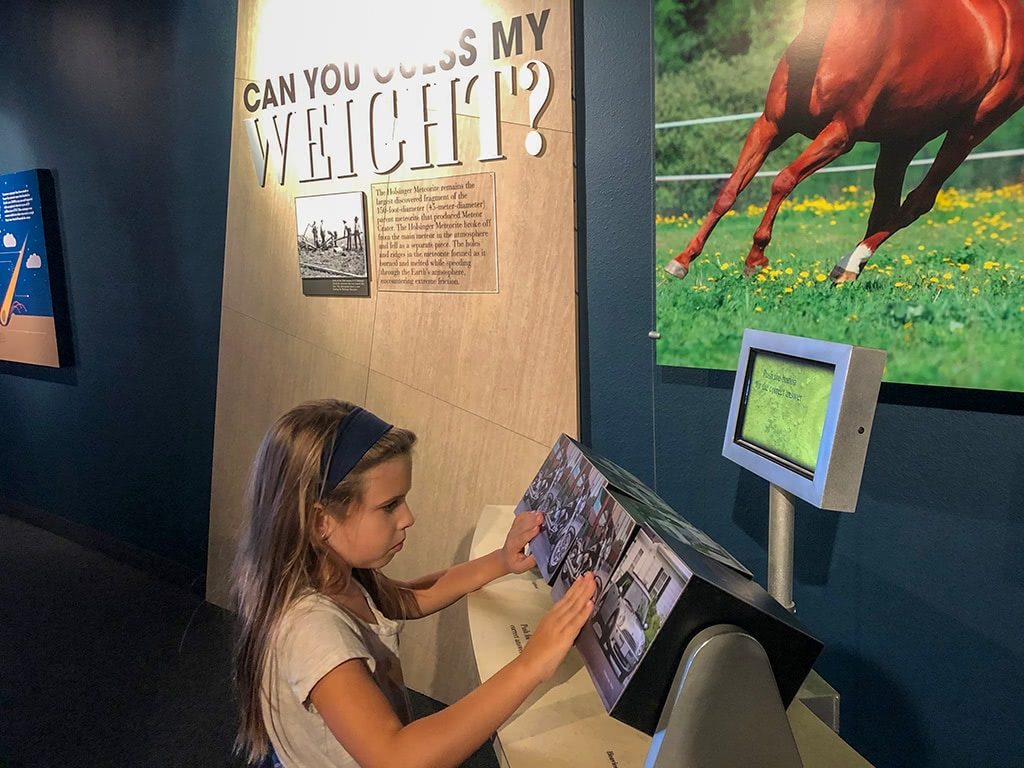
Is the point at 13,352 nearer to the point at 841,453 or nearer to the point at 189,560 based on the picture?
the point at 189,560

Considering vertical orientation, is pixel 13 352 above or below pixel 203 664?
above

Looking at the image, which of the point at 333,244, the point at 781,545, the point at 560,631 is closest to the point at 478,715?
the point at 560,631

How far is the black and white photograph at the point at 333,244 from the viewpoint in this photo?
2537 mm

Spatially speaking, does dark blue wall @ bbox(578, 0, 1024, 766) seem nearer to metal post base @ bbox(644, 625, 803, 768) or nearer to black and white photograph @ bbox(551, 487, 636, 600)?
black and white photograph @ bbox(551, 487, 636, 600)

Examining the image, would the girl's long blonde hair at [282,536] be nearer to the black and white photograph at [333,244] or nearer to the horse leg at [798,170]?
the horse leg at [798,170]

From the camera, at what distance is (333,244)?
262cm

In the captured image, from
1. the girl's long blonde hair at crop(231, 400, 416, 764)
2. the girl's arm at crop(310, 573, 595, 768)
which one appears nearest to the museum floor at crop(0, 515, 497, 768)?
the girl's long blonde hair at crop(231, 400, 416, 764)

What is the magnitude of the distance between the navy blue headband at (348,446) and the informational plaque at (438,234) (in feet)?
3.66

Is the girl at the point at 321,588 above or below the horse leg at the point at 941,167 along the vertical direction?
below

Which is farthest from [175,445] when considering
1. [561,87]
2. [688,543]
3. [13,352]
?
[688,543]

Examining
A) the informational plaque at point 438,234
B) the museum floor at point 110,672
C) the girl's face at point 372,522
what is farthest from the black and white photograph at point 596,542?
the museum floor at point 110,672

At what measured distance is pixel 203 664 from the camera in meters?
2.82

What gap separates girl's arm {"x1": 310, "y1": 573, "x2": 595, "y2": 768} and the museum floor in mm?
1435

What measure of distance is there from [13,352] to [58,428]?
1.67ft
